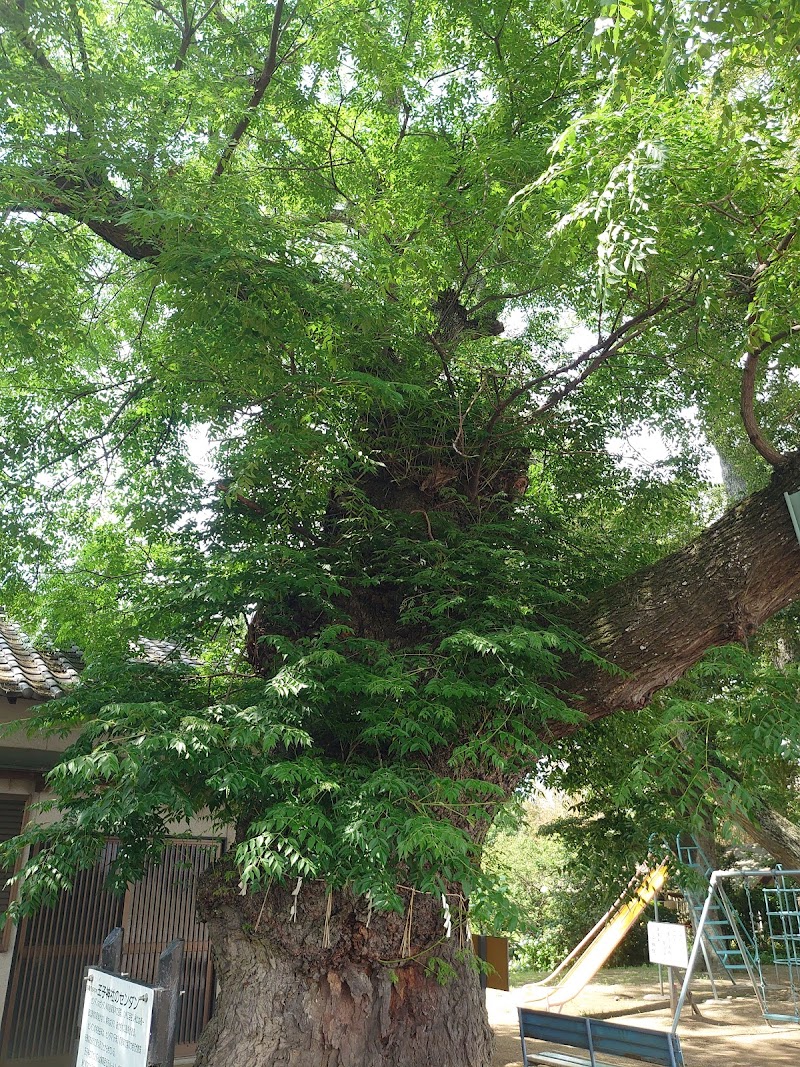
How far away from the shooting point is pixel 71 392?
27.1 feet

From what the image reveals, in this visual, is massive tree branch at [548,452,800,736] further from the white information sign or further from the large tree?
the white information sign

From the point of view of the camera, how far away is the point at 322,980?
18.7 feet

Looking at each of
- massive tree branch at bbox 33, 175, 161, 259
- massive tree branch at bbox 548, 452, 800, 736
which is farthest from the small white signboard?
massive tree branch at bbox 33, 175, 161, 259

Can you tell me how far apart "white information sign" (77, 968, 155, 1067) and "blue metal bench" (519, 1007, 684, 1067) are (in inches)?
181

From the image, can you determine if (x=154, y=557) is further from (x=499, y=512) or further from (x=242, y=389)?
(x=499, y=512)

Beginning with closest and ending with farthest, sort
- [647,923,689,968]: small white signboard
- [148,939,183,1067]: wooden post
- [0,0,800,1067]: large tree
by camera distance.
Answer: [148,939,183,1067]: wooden post → [0,0,800,1067]: large tree → [647,923,689,968]: small white signboard

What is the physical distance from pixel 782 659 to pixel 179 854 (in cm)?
894

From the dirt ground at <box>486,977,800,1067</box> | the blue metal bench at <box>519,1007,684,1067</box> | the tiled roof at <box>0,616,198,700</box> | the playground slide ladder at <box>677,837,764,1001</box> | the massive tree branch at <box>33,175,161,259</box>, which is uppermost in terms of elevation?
the massive tree branch at <box>33,175,161,259</box>

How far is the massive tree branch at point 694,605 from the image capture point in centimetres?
609

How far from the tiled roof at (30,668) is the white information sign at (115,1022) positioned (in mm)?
3118

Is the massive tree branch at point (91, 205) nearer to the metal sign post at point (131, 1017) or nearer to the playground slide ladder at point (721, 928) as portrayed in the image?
the metal sign post at point (131, 1017)

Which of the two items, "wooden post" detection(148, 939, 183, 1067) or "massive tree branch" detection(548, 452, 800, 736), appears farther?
"massive tree branch" detection(548, 452, 800, 736)

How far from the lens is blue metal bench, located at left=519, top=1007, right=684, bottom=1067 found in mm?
6719

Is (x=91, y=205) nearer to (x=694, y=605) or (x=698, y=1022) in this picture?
(x=694, y=605)
